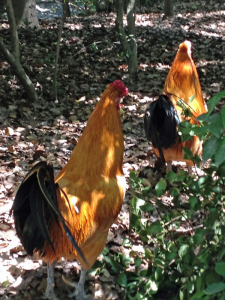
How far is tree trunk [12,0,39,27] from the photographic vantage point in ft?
28.3

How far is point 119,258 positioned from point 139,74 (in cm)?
502

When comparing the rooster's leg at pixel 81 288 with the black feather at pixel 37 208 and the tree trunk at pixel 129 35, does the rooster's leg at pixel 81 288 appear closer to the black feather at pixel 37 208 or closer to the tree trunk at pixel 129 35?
the black feather at pixel 37 208

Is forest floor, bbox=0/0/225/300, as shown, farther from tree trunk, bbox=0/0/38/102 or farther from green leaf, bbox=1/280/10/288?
tree trunk, bbox=0/0/38/102

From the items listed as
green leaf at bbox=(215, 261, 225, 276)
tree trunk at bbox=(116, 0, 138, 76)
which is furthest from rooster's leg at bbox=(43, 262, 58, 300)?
tree trunk at bbox=(116, 0, 138, 76)

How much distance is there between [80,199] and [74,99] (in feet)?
12.6

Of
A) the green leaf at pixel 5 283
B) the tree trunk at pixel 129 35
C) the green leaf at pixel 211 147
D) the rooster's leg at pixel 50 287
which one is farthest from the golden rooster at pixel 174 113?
the tree trunk at pixel 129 35

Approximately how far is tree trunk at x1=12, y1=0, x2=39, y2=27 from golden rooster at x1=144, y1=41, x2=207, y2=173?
5.93 meters

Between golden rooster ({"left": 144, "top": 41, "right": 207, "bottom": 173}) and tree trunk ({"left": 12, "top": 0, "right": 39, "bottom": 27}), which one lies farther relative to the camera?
tree trunk ({"left": 12, "top": 0, "right": 39, "bottom": 27})

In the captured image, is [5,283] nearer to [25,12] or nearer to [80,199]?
[80,199]

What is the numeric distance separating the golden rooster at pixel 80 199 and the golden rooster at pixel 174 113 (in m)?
0.71

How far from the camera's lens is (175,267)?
2.46m

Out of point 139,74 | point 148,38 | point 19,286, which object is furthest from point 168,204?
point 148,38

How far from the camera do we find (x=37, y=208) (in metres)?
2.10

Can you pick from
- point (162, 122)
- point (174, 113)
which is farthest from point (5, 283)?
point (174, 113)
